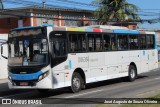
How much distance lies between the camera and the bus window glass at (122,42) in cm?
2214

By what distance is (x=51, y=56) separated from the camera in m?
16.6

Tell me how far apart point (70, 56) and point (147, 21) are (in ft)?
87.4

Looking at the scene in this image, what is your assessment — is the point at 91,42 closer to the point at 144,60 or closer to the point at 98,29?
the point at 98,29

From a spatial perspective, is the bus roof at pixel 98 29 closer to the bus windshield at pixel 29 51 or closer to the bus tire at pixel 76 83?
the bus windshield at pixel 29 51

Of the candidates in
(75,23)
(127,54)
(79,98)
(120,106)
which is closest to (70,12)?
(75,23)

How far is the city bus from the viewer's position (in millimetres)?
16547

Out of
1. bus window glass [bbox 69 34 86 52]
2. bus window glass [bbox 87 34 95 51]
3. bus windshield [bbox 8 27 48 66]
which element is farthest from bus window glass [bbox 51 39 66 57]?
bus window glass [bbox 87 34 95 51]

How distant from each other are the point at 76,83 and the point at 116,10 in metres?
32.0

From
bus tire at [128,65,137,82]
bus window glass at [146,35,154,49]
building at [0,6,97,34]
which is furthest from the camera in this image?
building at [0,6,97,34]

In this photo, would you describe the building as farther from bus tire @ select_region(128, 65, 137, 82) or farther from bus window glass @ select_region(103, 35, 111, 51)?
bus window glass @ select_region(103, 35, 111, 51)

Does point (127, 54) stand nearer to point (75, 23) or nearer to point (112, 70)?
point (112, 70)

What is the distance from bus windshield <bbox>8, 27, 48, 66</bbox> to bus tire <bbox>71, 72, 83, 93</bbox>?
2.10 m

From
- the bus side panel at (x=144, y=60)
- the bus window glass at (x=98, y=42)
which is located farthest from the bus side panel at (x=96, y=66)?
the bus side panel at (x=144, y=60)

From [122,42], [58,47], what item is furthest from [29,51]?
[122,42]
